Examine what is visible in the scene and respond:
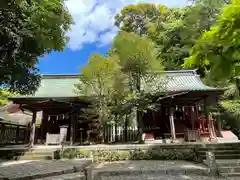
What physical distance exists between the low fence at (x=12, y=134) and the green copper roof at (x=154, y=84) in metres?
3.36

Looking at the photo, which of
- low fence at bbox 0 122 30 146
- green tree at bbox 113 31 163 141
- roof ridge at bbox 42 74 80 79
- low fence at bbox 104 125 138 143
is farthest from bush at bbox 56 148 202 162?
roof ridge at bbox 42 74 80 79

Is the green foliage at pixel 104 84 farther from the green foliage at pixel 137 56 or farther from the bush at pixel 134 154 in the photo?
the bush at pixel 134 154

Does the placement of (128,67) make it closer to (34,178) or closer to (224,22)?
(34,178)

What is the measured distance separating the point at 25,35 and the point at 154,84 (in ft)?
25.3

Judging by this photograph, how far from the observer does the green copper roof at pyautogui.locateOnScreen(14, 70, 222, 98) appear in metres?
12.4

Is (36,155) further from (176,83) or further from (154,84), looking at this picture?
(176,83)

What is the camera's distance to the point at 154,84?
1230 cm

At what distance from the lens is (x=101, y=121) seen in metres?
12.1

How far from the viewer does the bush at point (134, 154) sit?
9.62 meters

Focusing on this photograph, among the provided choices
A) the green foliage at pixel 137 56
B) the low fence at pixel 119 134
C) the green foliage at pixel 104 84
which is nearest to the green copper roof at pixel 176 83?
the green foliage at pixel 137 56

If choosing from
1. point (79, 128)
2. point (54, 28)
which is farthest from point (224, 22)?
point (79, 128)

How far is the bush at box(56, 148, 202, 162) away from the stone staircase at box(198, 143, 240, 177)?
0.67 metres

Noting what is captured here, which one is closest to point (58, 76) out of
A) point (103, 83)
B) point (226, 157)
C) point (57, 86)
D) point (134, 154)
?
point (57, 86)

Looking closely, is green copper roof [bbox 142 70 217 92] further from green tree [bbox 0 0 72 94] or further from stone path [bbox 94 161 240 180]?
green tree [bbox 0 0 72 94]
